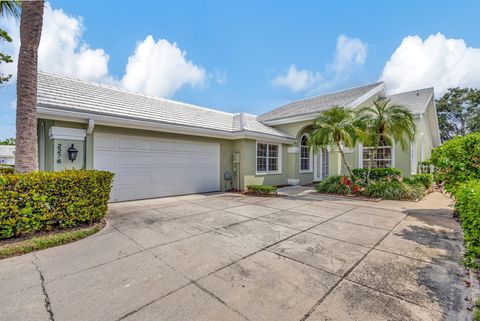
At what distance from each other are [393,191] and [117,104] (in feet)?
41.3

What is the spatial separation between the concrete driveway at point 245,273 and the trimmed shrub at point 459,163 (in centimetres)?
129

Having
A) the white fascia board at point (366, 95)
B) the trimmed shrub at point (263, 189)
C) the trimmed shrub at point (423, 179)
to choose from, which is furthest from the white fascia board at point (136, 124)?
the trimmed shrub at point (423, 179)

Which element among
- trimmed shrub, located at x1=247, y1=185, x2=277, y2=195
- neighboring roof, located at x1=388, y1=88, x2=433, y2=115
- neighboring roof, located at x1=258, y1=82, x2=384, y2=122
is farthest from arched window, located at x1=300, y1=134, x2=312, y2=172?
neighboring roof, located at x1=388, y1=88, x2=433, y2=115

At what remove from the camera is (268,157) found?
43.1ft

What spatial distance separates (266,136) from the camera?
12.2 metres

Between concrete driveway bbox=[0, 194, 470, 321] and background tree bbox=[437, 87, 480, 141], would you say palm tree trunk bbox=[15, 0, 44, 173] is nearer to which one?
concrete driveway bbox=[0, 194, 470, 321]

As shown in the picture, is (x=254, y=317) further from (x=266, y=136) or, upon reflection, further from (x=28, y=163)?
(x=266, y=136)

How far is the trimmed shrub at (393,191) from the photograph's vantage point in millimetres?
9328

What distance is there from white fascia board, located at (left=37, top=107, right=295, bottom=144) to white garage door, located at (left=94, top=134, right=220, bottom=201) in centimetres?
61

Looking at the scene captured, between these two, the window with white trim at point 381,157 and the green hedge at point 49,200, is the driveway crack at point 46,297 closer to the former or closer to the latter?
the green hedge at point 49,200

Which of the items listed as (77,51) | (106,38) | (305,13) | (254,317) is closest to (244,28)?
(305,13)

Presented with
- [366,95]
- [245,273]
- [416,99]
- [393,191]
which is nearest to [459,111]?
[416,99]

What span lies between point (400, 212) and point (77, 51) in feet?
46.8

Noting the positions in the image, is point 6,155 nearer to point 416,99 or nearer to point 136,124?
point 136,124
